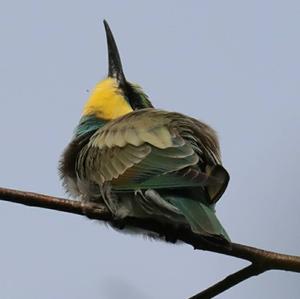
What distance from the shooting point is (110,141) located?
2451mm

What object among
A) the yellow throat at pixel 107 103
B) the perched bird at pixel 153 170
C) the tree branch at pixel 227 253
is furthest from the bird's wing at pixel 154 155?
the yellow throat at pixel 107 103

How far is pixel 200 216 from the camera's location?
196 cm

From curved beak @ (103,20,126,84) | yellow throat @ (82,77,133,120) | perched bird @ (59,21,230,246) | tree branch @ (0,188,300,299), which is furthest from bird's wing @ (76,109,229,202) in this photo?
curved beak @ (103,20,126,84)

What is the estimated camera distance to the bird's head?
309 centimetres

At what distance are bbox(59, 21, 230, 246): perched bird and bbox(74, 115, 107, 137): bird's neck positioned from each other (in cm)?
4

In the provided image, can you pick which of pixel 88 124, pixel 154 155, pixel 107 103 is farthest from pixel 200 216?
pixel 107 103

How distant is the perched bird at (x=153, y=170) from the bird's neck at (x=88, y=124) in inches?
1.5

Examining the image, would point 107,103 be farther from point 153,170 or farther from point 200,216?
point 200,216

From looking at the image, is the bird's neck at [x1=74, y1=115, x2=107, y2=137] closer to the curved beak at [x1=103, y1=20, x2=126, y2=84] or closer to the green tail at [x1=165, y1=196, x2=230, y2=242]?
the curved beak at [x1=103, y1=20, x2=126, y2=84]

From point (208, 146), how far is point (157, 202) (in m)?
0.32

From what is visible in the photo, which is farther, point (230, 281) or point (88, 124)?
point (88, 124)

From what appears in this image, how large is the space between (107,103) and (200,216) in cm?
124

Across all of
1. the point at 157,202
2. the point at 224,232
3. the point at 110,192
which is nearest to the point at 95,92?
the point at 110,192

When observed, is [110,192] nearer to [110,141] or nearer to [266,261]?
[110,141]
